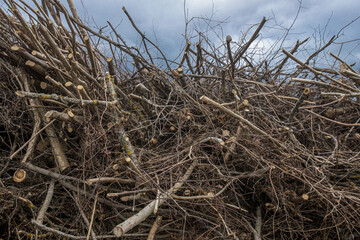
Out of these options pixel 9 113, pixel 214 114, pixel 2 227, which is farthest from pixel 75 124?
pixel 214 114

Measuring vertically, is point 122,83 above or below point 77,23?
below

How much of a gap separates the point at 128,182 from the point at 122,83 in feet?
4.64

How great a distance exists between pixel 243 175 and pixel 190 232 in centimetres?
66

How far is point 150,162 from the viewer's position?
1985 mm

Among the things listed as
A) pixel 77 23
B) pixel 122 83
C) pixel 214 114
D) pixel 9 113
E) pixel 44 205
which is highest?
pixel 77 23

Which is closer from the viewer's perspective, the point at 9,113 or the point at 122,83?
the point at 9,113

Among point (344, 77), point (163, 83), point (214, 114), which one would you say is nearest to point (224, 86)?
point (214, 114)

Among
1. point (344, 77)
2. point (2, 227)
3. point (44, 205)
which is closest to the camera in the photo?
point (44, 205)

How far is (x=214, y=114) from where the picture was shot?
246 centimetres

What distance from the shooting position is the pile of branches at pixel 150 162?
6.30 feet

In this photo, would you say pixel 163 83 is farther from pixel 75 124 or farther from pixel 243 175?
pixel 243 175

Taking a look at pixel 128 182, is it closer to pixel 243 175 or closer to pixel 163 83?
pixel 243 175

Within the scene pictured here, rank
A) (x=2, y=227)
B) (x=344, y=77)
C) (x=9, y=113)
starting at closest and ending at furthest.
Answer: (x=2, y=227), (x=9, y=113), (x=344, y=77)

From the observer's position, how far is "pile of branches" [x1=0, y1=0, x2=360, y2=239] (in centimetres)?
192
